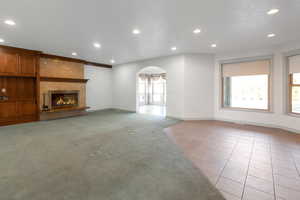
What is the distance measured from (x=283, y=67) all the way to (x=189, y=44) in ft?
10.9

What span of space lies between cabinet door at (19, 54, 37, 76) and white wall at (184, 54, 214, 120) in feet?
21.7

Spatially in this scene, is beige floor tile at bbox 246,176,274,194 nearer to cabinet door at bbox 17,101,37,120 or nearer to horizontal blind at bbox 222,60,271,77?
horizontal blind at bbox 222,60,271,77

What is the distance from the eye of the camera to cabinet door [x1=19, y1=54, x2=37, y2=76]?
219 inches

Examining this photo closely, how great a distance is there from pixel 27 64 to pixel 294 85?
397 inches

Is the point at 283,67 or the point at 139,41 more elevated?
the point at 139,41

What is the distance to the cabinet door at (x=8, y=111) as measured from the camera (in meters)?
5.20

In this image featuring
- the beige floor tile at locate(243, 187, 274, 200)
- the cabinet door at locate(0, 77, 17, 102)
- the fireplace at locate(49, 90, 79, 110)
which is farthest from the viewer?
the fireplace at locate(49, 90, 79, 110)

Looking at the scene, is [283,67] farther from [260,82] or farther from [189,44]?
[189,44]

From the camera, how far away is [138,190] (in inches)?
71.7

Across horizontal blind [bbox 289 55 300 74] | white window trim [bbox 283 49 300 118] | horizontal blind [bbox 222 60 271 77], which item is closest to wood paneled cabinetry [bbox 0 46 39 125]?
horizontal blind [bbox 222 60 271 77]

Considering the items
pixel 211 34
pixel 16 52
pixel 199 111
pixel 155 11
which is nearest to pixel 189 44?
pixel 211 34

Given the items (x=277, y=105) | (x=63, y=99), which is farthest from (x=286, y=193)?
(x=63, y=99)

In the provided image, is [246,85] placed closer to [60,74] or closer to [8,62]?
[60,74]

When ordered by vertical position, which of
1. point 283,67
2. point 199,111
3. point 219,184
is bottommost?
point 219,184
